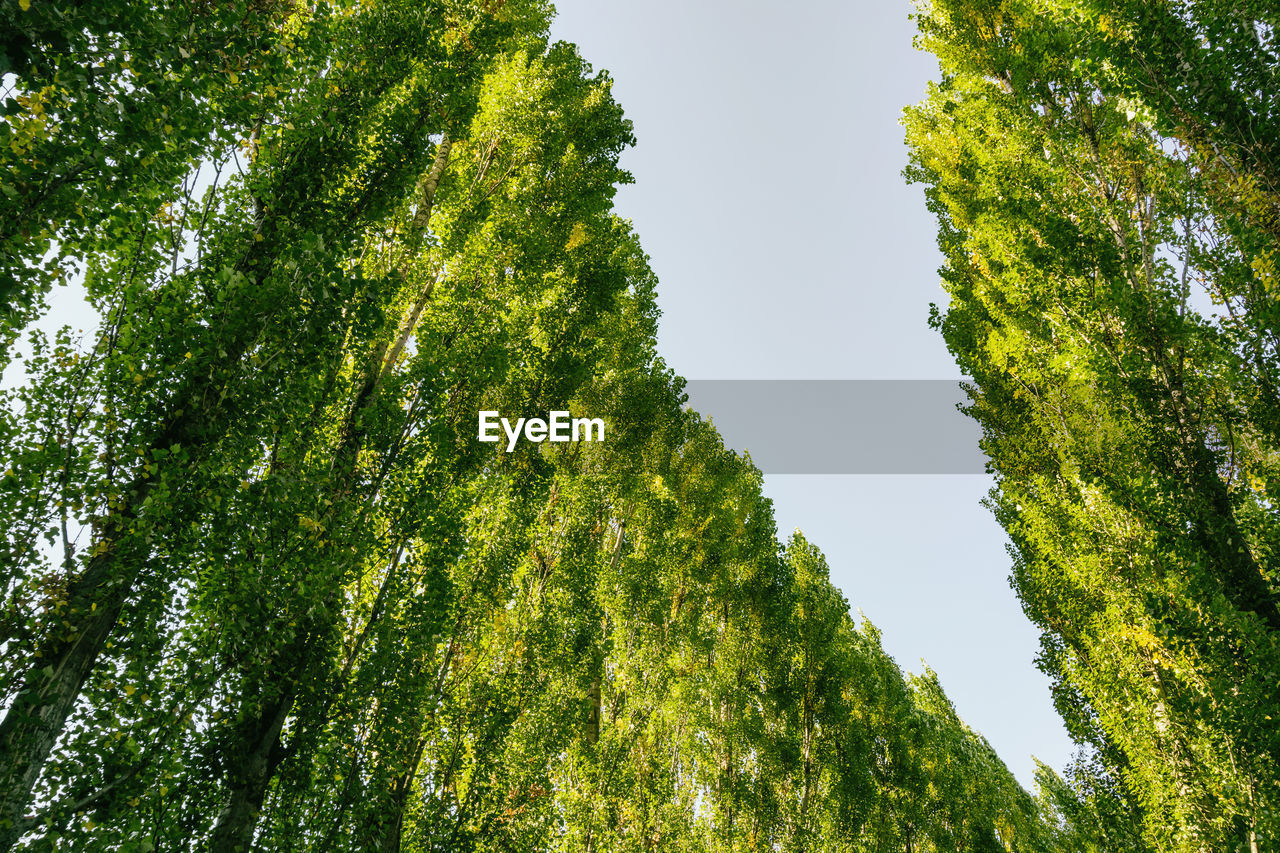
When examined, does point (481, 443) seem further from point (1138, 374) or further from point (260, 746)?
point (1138, 374)

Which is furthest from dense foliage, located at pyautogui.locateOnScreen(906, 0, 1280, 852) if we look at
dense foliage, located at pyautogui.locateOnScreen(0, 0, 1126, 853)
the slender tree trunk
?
the slender tree trunk

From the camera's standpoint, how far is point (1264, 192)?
17.3 ft

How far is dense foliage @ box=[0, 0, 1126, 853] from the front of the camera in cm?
356

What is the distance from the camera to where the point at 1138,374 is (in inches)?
269

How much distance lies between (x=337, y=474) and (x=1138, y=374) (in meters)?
9.08

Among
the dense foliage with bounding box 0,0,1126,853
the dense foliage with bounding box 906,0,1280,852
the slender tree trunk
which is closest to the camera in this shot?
the dense foliage with bounding box 0,0,1126,853

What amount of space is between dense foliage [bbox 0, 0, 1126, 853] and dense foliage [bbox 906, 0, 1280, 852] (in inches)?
154

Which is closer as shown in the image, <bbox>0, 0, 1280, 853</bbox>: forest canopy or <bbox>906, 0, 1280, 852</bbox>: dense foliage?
<bbox>0, 0, 1280, 853</bbox>: forest canopy

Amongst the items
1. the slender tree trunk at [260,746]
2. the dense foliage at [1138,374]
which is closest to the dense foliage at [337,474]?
the slender tree trunk at [260,746]

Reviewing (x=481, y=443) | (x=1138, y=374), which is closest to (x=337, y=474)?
(x=481, y=443)

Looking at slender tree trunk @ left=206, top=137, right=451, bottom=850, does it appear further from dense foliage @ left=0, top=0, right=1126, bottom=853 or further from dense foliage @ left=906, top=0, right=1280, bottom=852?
dense foliage @ left=906, top=0, right=1280, bottom=852

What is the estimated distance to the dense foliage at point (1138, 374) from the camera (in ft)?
18.0

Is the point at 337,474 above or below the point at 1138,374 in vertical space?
below

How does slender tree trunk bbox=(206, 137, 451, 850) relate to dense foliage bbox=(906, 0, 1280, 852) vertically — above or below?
below
